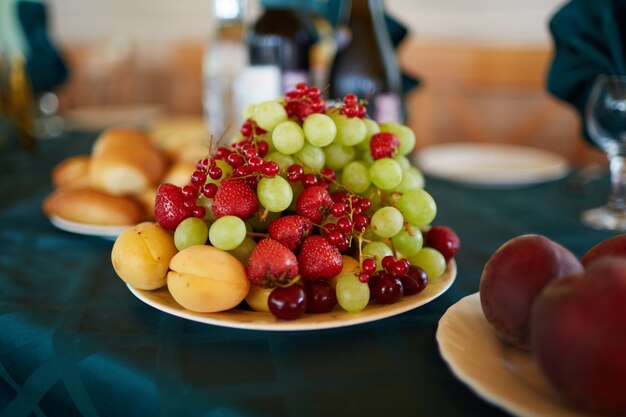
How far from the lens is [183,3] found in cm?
270

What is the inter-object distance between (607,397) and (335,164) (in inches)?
11.8

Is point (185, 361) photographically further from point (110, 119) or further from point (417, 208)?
point (110, 119)

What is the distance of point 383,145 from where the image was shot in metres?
0.49

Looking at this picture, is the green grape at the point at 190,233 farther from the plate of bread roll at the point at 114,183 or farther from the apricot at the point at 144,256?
the plate of bread roll at the point at 114,183

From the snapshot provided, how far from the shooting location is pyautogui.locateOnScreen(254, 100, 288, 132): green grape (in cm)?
48

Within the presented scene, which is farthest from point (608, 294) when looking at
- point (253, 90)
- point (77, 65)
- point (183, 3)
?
point (183, 3)

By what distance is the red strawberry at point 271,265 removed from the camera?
39 centimetres

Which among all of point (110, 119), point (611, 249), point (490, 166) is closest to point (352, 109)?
point (611, 249)

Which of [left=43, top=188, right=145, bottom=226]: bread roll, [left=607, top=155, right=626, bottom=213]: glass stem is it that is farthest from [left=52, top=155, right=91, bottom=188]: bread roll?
[left=607, top=155, right=626, bottom=213]: glass stem

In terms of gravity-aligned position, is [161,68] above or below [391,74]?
below

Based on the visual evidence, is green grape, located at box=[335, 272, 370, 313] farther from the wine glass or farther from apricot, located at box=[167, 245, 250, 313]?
the wine glass

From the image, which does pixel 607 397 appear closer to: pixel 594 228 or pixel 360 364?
pixel 360 364

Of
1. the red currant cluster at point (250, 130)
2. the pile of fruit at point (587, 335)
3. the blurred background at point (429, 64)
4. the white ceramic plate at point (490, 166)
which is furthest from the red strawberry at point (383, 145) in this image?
the blurred background at point (429, 64)

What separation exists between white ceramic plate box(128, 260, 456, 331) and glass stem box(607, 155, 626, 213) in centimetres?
43
